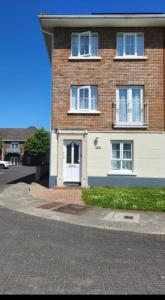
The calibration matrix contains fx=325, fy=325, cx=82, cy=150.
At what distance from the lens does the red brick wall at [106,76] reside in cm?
1753

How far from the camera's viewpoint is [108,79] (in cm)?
1769

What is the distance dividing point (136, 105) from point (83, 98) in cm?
291

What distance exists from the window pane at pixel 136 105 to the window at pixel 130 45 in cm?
209

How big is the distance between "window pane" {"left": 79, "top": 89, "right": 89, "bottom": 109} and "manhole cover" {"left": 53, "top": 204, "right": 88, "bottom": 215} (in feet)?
23.0

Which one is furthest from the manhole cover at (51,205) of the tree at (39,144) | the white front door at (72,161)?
the tree at (39,144)

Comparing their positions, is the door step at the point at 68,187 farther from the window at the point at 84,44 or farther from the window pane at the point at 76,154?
the window at the point at 84,44

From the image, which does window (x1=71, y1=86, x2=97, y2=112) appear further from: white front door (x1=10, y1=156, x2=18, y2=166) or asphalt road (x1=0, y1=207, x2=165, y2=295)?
white front door (x1=10, y1=156, x2=18, y2=166)

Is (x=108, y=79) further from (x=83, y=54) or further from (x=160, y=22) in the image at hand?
(x=160, y=22)

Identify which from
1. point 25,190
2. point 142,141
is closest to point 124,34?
point 142,141

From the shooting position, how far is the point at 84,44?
18078 millimetres

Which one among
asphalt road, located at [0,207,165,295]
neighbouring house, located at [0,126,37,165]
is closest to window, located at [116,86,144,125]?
asphalt road, located at [0,207,165,295]

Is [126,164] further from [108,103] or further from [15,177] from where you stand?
[15,177]

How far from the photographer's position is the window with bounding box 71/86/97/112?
17719mm

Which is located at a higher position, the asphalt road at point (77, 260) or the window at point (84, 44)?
the window at point (84, 44)
